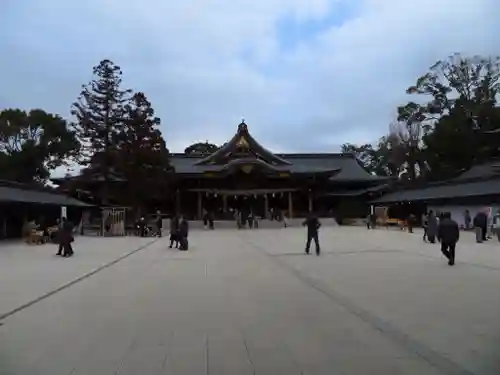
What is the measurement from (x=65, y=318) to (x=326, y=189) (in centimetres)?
5102

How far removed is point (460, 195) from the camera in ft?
120

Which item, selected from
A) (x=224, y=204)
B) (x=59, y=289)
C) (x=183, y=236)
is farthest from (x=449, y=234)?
(x=224, y=204)

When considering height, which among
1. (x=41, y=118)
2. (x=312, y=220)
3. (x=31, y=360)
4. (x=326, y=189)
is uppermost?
(x=41, y=118)

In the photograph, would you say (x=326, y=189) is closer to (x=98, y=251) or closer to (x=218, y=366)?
(x=98, y=251)

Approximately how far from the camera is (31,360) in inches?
248

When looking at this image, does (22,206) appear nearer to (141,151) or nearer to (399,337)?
(141,151)

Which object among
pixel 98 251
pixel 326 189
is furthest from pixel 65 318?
pixel 326 189

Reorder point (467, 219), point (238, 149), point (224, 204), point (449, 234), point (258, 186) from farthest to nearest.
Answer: point (238, 149), point (224, 204), point (258, 186), point (467, 219), point (449, 234)

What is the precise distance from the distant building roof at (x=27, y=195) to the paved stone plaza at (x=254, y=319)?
14.2 meters

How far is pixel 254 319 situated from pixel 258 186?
47463mm

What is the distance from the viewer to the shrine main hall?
55156 millimetres

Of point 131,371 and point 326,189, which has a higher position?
point 326,189

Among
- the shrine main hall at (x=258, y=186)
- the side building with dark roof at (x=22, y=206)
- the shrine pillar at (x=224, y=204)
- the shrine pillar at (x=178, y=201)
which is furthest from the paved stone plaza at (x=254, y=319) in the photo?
the shrine pillar at (x=224, y=204)

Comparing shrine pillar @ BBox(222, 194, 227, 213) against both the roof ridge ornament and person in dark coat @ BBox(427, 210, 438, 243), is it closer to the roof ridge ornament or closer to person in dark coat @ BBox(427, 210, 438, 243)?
the roof ridge ornament
